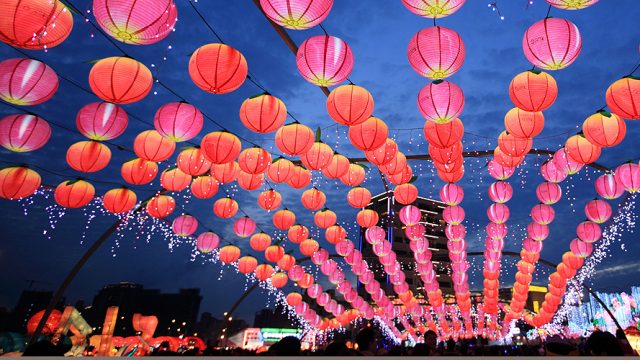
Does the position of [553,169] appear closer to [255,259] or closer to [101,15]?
[101,15]

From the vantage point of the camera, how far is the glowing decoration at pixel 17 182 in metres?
6.36

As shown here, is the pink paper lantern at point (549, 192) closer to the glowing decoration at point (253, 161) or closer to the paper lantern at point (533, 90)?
the paper lantern at point (533, 90)

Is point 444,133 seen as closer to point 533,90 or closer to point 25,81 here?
point 533,90

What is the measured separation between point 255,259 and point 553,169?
28.4 ft

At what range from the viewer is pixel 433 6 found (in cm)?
337

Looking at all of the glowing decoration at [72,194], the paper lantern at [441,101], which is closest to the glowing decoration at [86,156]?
the glowing decoration at [72,194]

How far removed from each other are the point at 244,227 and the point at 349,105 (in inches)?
218

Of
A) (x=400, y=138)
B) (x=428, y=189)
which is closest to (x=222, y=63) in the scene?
(x=400, y=138)

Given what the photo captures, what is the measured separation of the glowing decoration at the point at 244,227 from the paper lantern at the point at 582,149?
6826mm

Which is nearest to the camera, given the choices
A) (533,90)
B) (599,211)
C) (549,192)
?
(533,90)

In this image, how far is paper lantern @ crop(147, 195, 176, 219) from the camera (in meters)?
8.29

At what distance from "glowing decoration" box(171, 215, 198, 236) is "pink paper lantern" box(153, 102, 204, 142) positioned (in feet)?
15.2

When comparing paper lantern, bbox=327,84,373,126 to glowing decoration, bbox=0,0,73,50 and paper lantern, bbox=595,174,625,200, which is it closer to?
glowing decoration, bbox=0,0,73,50

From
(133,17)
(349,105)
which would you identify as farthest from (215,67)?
(349,105)
